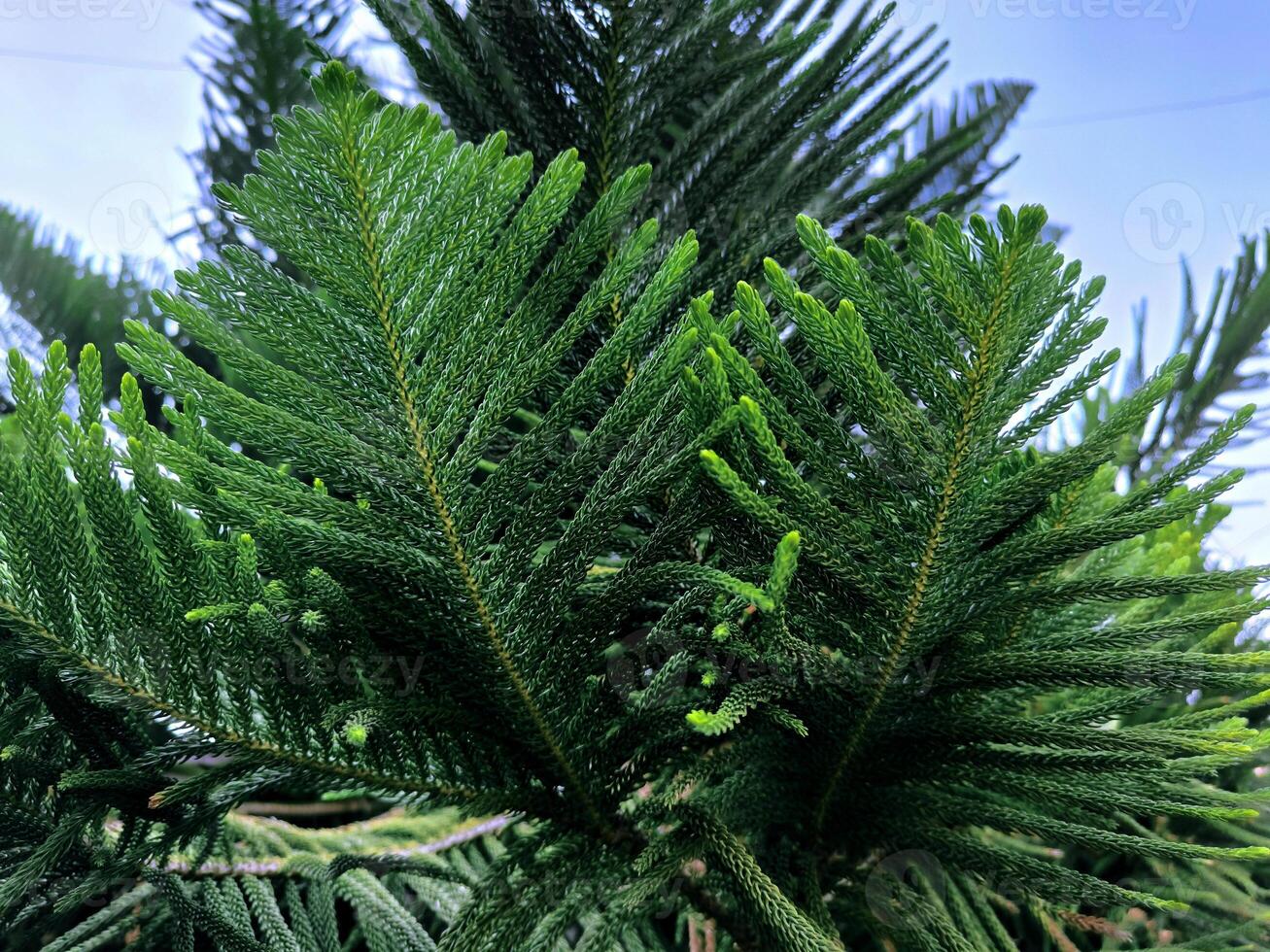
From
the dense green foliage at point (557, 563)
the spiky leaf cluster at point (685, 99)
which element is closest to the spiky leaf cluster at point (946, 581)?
the dense green foliage at point (557, 563)

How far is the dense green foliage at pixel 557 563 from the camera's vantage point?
377mm

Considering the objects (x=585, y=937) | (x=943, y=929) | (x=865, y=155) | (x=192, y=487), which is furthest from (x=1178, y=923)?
(x=192, y=487)

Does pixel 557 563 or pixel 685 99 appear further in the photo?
pixel 685 99

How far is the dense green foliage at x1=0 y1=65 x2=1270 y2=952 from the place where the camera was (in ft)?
1.24

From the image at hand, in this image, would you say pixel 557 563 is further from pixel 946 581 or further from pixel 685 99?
pixel 685 99

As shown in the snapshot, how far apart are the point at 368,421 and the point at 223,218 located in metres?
0.79

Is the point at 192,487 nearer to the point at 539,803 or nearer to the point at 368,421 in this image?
the point at 368,421

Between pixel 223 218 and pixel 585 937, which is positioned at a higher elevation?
pixel 223 218

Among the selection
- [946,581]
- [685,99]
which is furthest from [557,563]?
→ [685,99]

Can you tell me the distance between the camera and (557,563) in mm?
413

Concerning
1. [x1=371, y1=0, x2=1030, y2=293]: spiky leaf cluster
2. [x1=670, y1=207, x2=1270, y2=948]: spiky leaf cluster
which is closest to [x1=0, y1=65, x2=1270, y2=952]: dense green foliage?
[x1=670, y1=207, x2=1270, y2=948]: spiky leaf cluster

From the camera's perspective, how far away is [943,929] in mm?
452

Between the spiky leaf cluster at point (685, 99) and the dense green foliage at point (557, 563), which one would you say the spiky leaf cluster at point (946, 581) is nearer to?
the dense green foliage at point (557, 563)

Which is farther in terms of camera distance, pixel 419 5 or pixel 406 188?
pixel 419 5
